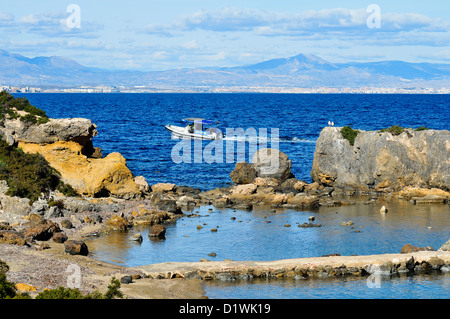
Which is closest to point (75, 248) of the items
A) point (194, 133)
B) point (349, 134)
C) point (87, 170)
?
point (87, 170)

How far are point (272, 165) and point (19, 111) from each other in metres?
21.6

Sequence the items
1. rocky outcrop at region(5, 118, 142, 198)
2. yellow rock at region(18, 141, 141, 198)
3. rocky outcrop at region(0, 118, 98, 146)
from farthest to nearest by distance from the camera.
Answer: rocky outcrop at region(0, 118, 98, 146), rocky outcrop at region(5, 118, 142, 198), yellow rock at region(18, 141, 141, 198)

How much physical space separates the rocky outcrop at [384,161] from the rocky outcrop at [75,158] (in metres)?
16.6

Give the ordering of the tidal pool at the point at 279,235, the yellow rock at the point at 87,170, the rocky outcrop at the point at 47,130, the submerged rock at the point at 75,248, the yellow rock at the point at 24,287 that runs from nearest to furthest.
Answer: the yellow rock at the point at 24,287, the submerged rock at the point at 75,248, the tidal pool at the point at 279,235, the yellow rock at the point at 87,170, the rocky outcrop at the point at 47,130

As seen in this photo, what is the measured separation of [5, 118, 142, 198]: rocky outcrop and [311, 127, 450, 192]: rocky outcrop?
1663 centimetres

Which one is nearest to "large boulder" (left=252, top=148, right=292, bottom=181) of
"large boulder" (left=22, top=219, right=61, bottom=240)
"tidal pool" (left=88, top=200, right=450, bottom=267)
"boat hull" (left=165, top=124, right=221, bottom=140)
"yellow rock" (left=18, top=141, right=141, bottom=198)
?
"tidal pool" (left=88, top=200, right=450, bottom=267)

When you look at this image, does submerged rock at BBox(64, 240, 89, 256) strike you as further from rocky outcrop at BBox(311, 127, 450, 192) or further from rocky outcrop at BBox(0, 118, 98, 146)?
rocky outcrop at BBox(311, 127, 450, 192)

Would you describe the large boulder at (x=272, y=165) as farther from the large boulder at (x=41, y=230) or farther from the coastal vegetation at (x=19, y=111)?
the large boulder at (x=41, y=230)

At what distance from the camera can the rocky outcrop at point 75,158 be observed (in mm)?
42594

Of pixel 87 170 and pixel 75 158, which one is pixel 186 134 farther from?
pixel 87 170

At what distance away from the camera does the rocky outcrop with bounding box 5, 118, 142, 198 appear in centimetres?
4259

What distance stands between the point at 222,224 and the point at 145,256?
9.16 m

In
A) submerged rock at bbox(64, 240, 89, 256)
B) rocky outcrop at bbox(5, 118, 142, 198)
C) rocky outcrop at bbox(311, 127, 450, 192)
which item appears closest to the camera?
submerged rock at bbox(64, 240, 89, 256)

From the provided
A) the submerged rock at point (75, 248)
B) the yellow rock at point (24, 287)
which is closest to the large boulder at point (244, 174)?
the submerged rock at point (75, 248)
